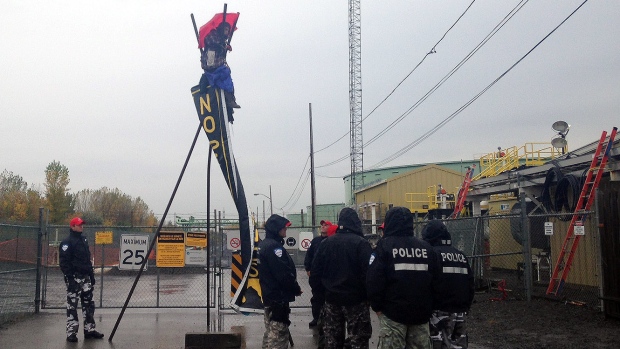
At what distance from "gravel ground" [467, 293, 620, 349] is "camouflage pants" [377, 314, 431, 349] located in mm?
4158

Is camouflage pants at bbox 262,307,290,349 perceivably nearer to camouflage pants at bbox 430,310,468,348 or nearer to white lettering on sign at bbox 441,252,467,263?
camouflage pants at bbox 430,310,468,348

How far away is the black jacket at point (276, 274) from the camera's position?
7.85 m

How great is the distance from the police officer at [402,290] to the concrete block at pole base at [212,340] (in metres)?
4.52

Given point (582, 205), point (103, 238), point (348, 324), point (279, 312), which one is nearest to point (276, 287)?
point (279, 312)

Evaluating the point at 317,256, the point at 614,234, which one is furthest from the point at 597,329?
the point at 317,256

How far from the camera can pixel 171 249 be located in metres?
14.2

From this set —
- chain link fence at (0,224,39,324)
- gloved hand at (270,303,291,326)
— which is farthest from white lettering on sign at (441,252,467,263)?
chain link fence at (0,224,39,324)

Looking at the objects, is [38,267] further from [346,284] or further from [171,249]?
[346,284]

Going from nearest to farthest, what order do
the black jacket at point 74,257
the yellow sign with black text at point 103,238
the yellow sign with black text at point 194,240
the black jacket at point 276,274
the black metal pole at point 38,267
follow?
the black jacket at point 276,274 → the black jacket at point 74,257 → the black metal pole at point 38,267 → the yellow sign with black text at point 194,240 → the yellow sign with black text at point 103,238

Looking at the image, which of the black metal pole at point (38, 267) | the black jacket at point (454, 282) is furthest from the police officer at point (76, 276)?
the black jacket at point (454, 282)

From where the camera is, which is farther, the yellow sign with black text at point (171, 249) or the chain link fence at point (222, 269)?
the yellow sign with black text at point (171, 249)

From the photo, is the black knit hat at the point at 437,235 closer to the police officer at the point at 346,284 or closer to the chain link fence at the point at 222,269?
the police officer at the point at 346,284

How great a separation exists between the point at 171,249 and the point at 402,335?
30.7ft

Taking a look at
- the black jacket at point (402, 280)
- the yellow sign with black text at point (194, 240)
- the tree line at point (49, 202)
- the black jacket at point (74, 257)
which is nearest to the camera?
the black jacket at point (402, 280)
